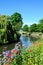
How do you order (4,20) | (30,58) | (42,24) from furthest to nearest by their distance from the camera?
1. (42,24)
2. (4,20)
3. (30,58)

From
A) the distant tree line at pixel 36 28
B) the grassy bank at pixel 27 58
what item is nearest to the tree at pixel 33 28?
the distant tree line at pixel 36 28

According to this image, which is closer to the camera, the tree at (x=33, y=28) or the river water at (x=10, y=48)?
the river water at (x=10, y=48)

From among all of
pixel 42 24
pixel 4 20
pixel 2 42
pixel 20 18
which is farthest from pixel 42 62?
pixel 42 24

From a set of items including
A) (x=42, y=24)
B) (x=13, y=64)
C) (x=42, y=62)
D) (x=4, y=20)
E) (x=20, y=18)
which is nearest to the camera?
(x=42, y=62)

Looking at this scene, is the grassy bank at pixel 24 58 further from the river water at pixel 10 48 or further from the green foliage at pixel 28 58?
the river water at pixel 10 48

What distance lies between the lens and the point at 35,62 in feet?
26.7

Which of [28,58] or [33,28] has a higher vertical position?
[28,58]

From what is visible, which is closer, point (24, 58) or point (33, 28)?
point (24, 58)

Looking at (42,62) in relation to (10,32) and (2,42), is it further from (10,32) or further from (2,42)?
(10,32)

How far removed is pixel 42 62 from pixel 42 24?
91.5m

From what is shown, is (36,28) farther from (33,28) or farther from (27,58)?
(27,58)

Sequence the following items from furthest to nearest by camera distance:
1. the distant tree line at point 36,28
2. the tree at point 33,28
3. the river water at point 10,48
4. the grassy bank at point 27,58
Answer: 1. the tree at point 33,28
2. the distant tree line at point 36,28
3. the river water at point 10,48
4. the grassy bank at point 27,58

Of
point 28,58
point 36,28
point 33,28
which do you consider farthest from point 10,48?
point 33,28

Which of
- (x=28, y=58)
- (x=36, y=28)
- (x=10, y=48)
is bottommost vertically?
(x=10, y=48)
